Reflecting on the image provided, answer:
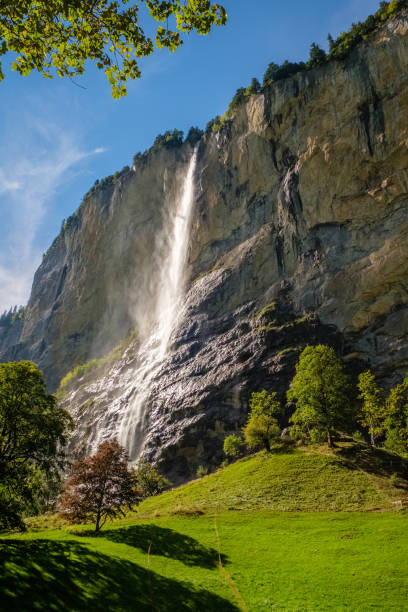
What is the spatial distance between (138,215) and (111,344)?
118 ft

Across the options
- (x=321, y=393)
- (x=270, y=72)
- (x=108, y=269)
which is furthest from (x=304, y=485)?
(x=108, y=269)

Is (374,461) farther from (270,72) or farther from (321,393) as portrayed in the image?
(270,72)

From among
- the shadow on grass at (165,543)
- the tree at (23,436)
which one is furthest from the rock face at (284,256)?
the tree at (23,436)

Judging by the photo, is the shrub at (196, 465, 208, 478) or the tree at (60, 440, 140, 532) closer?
the tree at (60, 440, 140, 532)

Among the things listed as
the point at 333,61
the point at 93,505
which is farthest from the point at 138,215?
the point at 93,505

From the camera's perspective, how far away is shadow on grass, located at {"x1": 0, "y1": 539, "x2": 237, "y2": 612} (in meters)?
9.81

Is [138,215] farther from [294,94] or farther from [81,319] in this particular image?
[294,94]

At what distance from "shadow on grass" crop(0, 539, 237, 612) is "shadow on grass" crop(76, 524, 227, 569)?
12.2 ft

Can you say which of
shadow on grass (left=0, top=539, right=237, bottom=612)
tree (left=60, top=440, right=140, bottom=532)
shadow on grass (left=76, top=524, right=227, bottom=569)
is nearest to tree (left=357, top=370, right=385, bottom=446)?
shadow on grass (left=76, top=524, right=227, bottom=569)

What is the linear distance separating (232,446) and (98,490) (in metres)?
26.8

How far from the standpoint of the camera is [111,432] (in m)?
64.2

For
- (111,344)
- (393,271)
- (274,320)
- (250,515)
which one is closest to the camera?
(250,515)

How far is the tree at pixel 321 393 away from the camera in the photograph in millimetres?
36688

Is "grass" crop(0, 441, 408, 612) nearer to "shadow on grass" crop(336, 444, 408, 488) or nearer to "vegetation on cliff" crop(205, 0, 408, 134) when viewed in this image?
"shadow on grass" crop(336, 444, 408, 488)
